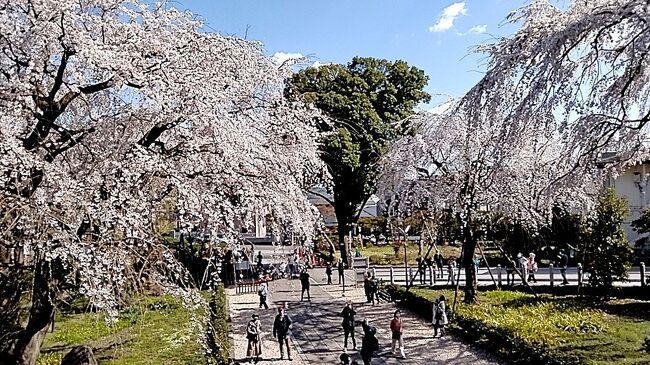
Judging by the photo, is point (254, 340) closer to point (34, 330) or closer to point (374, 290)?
point (34, 330)

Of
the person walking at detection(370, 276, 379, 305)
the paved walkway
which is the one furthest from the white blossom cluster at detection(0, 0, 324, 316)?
the person walking at detection(370, 276, 379, 305)

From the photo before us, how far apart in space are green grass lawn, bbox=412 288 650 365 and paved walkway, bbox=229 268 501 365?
111 centimetres

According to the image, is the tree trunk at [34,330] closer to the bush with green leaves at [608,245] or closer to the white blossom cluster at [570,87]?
the white blossom cluster at [570,87]

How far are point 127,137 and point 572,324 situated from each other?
11.0 m

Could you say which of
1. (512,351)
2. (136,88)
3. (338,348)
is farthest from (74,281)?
(512,351)

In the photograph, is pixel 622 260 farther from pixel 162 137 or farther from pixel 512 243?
pixel 162 137

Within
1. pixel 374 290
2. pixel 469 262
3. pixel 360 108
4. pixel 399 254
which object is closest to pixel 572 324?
pixel 469 262

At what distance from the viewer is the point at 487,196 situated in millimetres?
17047

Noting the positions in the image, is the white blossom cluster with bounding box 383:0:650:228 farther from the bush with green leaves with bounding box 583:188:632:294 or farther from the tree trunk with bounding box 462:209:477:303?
the bush with green leaves with bounding box 583:188:632:294

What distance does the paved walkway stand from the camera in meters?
12.3

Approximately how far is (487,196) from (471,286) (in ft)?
8.82

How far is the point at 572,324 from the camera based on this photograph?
45.2ft

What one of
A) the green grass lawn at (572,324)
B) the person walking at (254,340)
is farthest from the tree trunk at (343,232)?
the person walking at (254,340)

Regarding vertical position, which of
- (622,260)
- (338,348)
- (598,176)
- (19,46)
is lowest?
(338,348)
